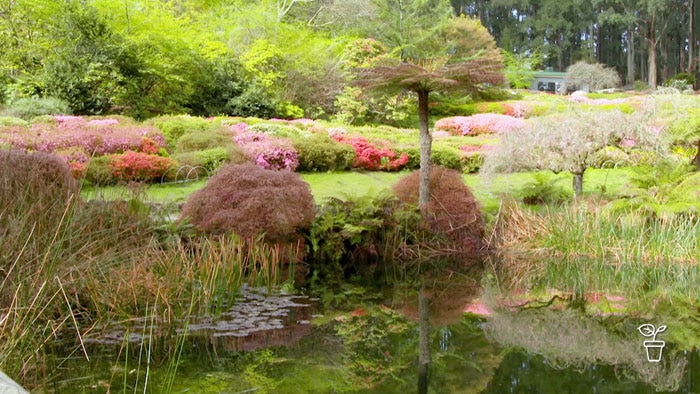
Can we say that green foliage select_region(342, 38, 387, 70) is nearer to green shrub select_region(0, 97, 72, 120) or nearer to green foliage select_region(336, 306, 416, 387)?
green shrub select_region(0, 97, 72, 120)

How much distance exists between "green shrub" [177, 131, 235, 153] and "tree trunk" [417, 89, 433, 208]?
5.48 meters

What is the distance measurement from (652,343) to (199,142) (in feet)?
35.3

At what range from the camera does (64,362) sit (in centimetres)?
427

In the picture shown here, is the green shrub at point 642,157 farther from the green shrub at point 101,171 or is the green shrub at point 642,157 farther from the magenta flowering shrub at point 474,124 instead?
the magenta flowering shrub at point 474,124

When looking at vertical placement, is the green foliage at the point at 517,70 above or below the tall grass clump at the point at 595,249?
above

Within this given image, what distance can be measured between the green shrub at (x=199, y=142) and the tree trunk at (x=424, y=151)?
548 cm

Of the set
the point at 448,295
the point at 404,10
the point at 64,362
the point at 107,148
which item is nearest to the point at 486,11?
the point at 404,10

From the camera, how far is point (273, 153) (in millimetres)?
13492

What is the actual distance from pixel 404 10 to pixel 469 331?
28.1 metres

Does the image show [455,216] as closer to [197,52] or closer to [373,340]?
[373,340]

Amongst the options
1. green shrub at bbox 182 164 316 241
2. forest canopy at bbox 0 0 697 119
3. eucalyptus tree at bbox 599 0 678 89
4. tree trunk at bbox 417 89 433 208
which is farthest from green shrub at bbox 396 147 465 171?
eucalyptus tree at bbox 599 0 678 89

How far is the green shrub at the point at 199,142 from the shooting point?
14.1 meters

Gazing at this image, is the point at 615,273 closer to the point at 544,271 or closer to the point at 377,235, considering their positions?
the point at 544,271

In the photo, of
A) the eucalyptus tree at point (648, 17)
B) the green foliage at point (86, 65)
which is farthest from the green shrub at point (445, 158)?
the eucalyptus tree at point (648, 17)
